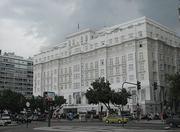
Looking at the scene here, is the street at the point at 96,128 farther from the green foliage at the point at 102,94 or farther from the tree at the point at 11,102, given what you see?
the tree at the point at 11,102

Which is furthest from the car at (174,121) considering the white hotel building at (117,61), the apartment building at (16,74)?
the apartment building at (16,74)

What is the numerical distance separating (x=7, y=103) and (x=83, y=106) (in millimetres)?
30559

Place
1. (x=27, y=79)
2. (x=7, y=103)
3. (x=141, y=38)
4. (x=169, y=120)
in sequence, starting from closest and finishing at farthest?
1. (x=169, y=120)
2. (x=7, y=103)
3. (x=141, y=38)
4. (x=27, y=79)

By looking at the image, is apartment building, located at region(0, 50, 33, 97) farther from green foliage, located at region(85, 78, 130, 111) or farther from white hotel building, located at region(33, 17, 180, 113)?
green foliage, located at region(85, 78, 130, 111)

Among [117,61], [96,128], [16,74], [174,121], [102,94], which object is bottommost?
[96,128]

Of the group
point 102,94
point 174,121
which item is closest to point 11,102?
point 102,94

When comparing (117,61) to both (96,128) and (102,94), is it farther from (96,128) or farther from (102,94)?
(96,128)

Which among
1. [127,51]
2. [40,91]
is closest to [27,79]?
[40,91]

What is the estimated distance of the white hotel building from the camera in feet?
Answer: 319

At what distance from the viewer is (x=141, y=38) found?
98938 millimetres

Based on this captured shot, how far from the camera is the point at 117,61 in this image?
105375 mm

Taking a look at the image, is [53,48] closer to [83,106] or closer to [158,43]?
[83,106]

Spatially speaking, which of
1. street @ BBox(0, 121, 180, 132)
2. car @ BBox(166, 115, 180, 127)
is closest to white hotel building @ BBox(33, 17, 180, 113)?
street @ BBox(0, 121, 180, 132)

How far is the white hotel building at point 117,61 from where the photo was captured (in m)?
97.2
